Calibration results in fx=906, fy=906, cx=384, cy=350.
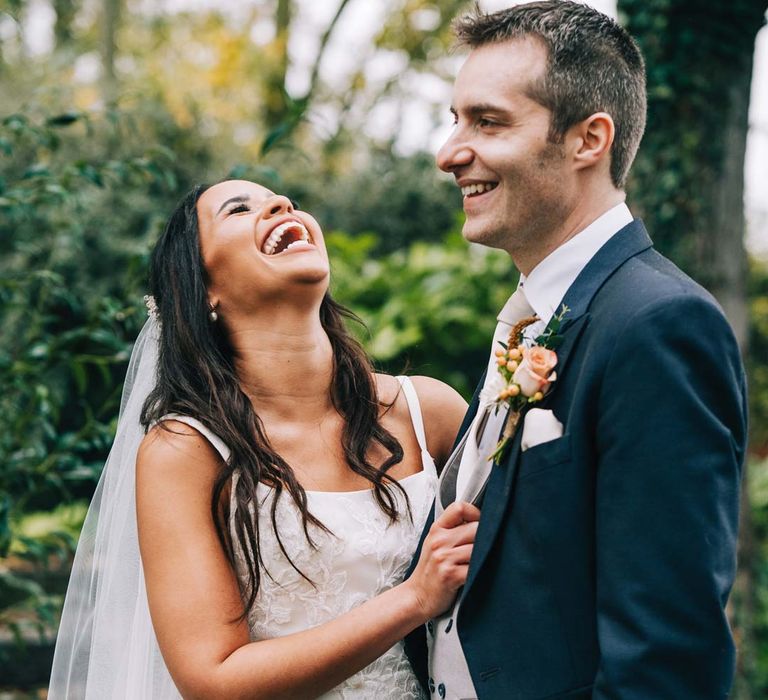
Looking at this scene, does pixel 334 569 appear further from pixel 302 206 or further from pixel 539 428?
pixel 302 206

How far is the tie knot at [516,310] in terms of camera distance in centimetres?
217

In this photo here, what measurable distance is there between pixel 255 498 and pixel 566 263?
1.03 metres

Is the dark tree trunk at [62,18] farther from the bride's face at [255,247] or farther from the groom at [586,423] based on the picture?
the groom at [586,423]

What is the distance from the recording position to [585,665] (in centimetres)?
179

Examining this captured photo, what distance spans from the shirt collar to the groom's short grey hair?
0.12m

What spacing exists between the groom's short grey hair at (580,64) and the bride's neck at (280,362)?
Answer: 99 cm

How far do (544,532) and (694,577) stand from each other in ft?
0.99

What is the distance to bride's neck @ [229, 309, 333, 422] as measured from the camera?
2.69 meters

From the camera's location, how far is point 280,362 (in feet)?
8.87

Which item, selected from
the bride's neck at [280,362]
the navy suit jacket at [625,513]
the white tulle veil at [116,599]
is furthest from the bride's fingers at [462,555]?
the white tulle veil at [116,599]

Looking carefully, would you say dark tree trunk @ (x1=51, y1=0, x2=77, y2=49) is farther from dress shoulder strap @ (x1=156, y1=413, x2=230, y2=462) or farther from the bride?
dress shoulder strap @ (x1=156, y1=413, x2=230, y2=462)

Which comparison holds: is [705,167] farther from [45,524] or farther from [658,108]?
[45,524]

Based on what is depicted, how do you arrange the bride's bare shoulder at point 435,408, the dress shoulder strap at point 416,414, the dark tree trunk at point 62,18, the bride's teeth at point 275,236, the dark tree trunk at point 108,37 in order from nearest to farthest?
the bride's teeth at point 275,236 → the dress shoulder strap at point 416,414 → the bride's bare shoulder at point 435,408 → the dark tree trunk at point 108,37 → the dark tree trunk at point 62,18

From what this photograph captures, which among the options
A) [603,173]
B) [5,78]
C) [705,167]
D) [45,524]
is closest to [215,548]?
[603,173]
